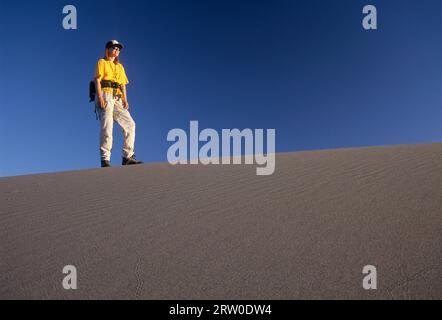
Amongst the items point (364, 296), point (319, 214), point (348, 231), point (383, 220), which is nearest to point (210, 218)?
point (319, 214)

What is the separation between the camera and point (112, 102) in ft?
18.5

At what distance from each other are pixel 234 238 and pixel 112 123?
427 cm

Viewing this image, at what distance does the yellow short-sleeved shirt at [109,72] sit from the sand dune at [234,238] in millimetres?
2648

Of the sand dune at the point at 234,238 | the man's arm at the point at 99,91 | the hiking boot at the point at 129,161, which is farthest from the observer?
the hiking boot at the point at 129,161

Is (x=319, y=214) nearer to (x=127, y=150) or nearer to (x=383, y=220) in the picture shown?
(x=383, y=220)

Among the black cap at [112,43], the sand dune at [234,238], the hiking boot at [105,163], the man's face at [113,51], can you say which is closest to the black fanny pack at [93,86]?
the man's face at [113,51]

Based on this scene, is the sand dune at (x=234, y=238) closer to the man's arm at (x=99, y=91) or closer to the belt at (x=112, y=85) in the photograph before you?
the man's arm at (x=99, y=91)

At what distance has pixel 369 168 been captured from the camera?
3.51m

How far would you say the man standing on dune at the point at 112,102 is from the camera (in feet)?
17.9

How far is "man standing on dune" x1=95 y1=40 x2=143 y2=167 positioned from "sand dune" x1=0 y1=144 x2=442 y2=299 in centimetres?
215
